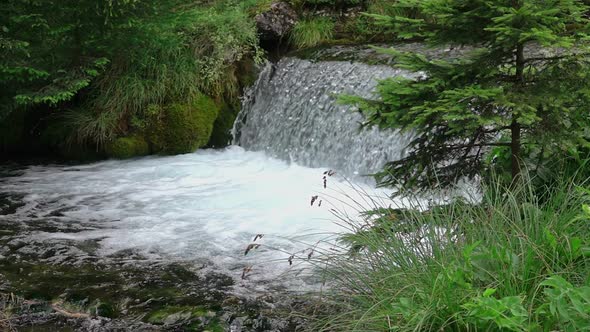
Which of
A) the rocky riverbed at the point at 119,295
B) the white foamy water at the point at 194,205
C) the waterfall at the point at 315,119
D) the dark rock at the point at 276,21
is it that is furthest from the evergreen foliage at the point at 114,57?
the rocky riverbed at the point at 119,295

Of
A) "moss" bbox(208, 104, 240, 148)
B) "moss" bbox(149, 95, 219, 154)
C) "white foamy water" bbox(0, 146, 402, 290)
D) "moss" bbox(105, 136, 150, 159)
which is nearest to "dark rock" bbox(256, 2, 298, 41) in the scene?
"moss" bbox(208, 104, 240, 148)

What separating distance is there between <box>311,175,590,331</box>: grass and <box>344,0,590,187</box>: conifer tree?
40 cm

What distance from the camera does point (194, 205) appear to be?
7051mm

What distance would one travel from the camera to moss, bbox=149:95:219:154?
30.7 ft

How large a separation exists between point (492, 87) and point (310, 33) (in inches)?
288

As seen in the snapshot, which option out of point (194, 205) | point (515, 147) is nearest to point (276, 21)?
point (194, 205)

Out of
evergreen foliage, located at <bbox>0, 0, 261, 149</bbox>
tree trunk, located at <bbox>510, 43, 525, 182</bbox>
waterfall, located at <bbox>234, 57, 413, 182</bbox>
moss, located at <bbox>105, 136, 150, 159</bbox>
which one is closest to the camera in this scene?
tree trunk, located at <bbox>510, 43, 525, 182</bbox>

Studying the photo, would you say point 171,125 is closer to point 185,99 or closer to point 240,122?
point 185,99

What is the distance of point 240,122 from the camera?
32.6 ft

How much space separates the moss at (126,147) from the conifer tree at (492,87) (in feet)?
19.5

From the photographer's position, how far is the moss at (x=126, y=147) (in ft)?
30.3

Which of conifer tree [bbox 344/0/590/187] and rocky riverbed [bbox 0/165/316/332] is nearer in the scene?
conifer tree [bbox 344/0/590/187]

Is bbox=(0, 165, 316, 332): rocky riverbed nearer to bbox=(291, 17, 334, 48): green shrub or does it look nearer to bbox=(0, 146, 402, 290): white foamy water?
bbox=(0, 146, 402, 290): white foamy water

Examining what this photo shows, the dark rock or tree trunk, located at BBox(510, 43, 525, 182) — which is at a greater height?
the dark rock
